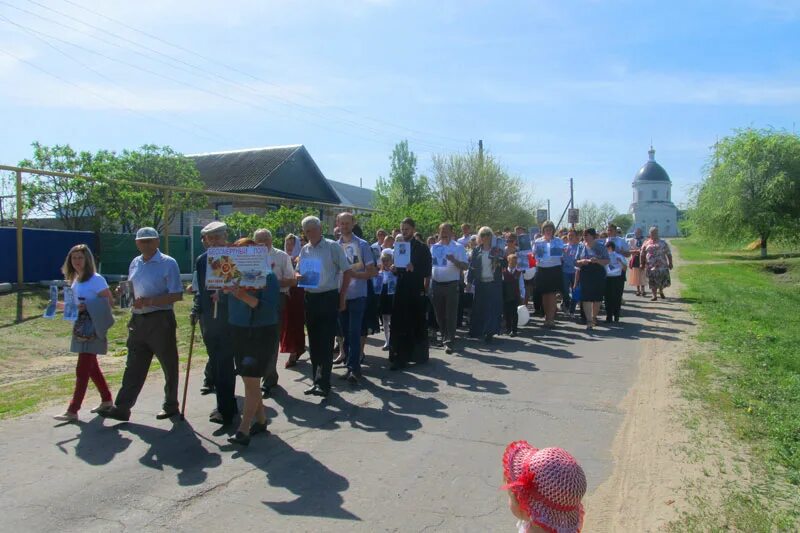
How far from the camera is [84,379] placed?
6.36 metres

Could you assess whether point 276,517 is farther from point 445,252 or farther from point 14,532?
point 445,252

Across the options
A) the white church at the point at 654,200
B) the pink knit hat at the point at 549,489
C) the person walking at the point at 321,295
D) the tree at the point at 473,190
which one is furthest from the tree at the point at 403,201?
the white church at the point at 654,200

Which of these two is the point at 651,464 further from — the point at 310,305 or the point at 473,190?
the point at 473,190

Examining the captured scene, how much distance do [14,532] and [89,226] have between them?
11911mm

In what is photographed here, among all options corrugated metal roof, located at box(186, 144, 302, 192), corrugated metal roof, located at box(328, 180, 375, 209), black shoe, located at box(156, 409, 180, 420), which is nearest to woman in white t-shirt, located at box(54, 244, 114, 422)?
black shoe, located at box(156, 409, 180, 420)

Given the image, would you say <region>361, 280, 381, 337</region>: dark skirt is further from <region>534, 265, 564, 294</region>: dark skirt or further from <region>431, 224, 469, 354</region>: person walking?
<region>534, 265, 564, 294</region>: dark skirt

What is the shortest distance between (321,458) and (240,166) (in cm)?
3091

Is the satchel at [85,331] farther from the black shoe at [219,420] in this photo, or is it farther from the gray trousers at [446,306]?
the gray trousers at [446,306]

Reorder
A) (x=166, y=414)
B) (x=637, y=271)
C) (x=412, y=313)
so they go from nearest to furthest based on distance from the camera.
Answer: (x=166, y=414), (x=412, y=313), (x=637, y=271)

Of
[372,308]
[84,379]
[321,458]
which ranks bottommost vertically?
[321,458]

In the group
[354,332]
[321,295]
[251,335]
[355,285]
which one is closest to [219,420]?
[251,335]

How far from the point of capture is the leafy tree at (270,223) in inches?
596

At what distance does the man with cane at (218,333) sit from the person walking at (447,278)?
169 inches

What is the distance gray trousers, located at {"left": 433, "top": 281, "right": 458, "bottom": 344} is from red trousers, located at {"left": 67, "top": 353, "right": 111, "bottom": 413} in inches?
204
